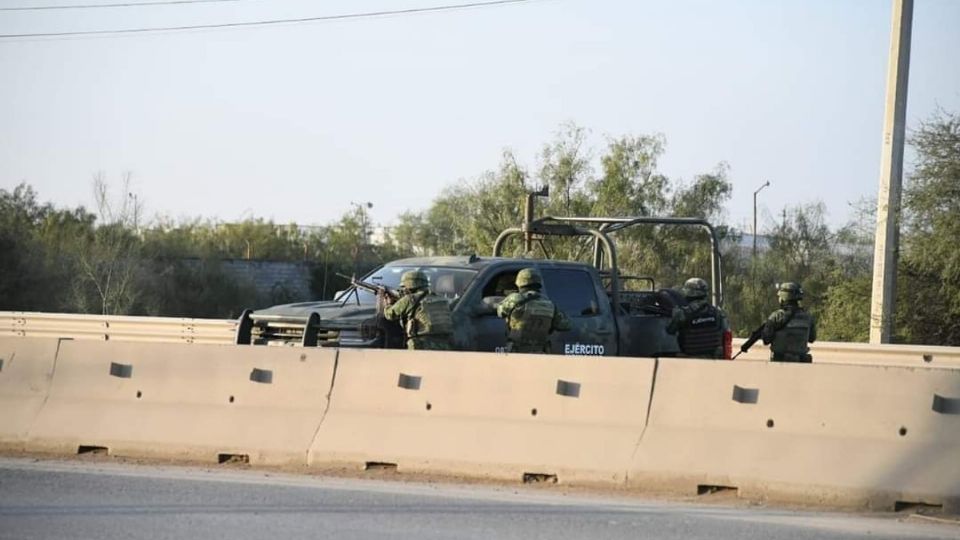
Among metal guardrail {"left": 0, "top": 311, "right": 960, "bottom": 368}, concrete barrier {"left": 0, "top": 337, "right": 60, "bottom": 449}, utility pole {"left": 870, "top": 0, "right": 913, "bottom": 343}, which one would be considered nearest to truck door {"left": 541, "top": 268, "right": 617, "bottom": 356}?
concrete barrier {"left": 0, "top": 337, "right": 60, "bottom": 449}

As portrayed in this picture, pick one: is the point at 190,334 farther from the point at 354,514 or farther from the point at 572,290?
the point at 354,514

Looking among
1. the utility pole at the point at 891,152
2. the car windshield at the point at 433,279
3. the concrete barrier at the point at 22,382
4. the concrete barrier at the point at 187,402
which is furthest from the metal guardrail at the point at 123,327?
the concrete barrier at the point at 187,402

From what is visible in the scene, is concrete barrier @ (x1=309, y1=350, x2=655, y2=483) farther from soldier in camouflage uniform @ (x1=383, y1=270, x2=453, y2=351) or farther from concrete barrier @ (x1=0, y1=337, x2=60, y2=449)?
concrete barrier @ (x1=0, y1=337, x2=60, y2=449)

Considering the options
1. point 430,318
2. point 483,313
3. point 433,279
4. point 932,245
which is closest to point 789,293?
point 483,313

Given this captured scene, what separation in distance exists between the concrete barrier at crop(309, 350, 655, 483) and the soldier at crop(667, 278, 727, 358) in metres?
4.12

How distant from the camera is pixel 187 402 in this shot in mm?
10734

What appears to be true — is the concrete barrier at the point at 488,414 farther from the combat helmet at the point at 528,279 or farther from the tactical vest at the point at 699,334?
the tactical vest at the point at 699,334

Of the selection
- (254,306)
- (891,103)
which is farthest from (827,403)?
(254,306)

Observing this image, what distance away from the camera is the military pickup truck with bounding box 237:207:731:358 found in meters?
12.2

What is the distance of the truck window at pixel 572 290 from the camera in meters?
13.1

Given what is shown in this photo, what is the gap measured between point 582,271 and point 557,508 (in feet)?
17.0

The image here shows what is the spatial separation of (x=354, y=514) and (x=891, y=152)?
46.2 ft

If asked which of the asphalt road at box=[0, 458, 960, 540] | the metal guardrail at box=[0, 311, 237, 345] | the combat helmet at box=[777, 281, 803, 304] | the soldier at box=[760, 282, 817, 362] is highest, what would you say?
the combat helmet at box=[777, 281, 803, 304]

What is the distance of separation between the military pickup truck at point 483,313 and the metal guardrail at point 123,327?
1129cm
